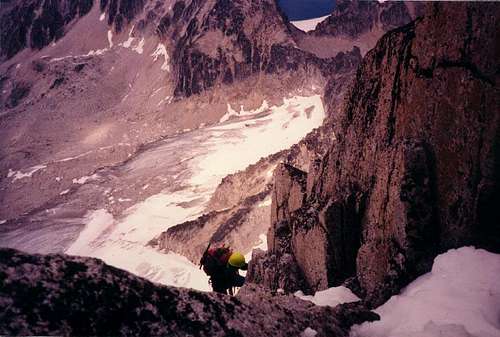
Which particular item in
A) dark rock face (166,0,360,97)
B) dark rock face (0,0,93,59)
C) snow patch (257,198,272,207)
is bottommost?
snow patch (257,198,272,207)

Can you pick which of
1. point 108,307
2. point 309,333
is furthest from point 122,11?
point 108,307

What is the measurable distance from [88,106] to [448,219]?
110 m

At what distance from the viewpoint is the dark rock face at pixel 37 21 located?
126688 mm

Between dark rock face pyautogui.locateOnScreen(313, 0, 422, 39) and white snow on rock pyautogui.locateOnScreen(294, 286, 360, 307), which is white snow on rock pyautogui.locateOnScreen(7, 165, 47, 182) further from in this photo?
white snow on rock pyautogui.locateOnScreen(294, 286, 360, 307)

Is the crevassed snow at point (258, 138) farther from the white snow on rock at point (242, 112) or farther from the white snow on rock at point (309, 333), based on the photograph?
the white snow on rock at point (309, 333)

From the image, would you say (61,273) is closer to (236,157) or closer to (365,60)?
(365,60)

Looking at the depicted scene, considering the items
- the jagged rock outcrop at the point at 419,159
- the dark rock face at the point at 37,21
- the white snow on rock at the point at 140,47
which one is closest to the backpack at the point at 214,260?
the jagged rock outcrop at the point at 419,159

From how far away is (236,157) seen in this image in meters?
70.8

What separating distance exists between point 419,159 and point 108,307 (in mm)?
6289

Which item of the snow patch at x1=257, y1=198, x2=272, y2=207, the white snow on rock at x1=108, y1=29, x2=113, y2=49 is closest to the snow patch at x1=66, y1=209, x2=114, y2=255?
the snow patch at x1=257, y1=198, x2=272, y2=207

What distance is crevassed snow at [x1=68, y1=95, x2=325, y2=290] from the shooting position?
39344 mm

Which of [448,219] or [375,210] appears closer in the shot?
[448,219]

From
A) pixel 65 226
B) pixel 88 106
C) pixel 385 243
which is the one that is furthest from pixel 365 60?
pixel 88 106

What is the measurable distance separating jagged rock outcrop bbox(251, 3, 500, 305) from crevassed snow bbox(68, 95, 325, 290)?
65.7 feet
